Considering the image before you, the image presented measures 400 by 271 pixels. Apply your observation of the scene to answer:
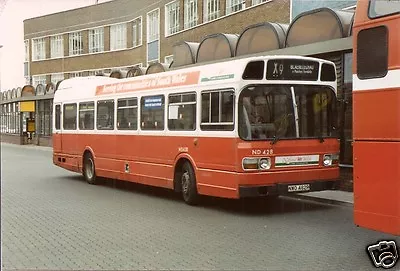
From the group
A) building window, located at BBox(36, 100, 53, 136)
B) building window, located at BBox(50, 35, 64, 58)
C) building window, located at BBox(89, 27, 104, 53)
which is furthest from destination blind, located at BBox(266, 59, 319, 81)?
building window, located at BBox(50, 35, 64, 58)

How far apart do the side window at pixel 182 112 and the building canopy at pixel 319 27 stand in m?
4.12

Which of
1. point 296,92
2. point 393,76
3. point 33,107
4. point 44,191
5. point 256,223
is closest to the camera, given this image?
point 393,76

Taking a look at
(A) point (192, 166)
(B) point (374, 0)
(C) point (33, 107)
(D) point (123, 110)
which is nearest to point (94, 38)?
(C) point (33, 107)

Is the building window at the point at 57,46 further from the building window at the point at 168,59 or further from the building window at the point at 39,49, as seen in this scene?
the building window at the point at 168,59

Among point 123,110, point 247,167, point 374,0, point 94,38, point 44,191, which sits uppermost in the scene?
point 94,38

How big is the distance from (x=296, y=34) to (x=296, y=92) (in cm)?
473

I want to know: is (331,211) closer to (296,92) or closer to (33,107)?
(296,92)

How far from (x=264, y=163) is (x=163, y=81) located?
3596 mm

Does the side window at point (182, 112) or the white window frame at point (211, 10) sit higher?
the white window frame at point (211, 10)

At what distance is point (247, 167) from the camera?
995 centimetres

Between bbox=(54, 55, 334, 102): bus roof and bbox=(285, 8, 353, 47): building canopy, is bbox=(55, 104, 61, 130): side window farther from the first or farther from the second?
bbox=(285, 8, 353, 47): building canopy

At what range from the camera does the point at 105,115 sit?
1519 cm

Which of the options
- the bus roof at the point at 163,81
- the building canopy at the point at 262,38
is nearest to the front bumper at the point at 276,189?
the bus roof at the point at 163,81

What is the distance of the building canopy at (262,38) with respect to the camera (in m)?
15.6
